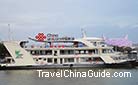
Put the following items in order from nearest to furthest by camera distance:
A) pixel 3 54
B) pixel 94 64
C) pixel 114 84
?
pixel 114 84
pixel 94 64
pixel 3 54

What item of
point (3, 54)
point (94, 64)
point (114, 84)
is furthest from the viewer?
point (3, 54)

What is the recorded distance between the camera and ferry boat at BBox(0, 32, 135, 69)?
55062 mm

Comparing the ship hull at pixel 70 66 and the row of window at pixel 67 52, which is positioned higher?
the row of window at pixel 67 52

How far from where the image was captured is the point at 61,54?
187ft

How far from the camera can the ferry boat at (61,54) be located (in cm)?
5506

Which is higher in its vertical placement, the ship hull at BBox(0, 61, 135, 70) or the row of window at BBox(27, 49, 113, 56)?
the row of window at BBox(27, 49, 113, 56)

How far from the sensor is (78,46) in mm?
56781

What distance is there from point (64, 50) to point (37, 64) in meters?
A: 3.91

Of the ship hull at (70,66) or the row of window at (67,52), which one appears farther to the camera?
the row of window at (67,52)

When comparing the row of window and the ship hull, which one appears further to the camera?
the row of window

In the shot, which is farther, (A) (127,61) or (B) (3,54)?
(B) (3,54)

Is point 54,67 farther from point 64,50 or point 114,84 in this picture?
point 114,84

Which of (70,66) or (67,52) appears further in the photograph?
(67,52)

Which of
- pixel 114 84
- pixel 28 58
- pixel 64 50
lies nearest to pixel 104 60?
pixel 64 50
